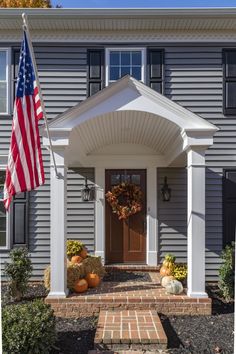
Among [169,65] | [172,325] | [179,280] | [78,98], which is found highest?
[169,65]

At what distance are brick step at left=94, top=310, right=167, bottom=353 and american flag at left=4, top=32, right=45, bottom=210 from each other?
2.01 metres

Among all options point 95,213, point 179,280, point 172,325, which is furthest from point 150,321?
point 95,213

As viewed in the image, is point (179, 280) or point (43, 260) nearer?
point (179, 280)

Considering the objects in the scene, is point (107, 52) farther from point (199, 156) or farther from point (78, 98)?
point (199, 156)

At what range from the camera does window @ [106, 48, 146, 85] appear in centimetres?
736

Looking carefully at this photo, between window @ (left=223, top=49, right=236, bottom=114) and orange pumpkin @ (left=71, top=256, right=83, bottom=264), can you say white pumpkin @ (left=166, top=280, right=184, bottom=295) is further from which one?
window @ (left=223, top=49, right=236, bottom=114)

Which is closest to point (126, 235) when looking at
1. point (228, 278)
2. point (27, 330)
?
point (228, 278)

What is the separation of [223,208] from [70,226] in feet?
10.4

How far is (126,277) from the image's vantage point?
689 centimetres

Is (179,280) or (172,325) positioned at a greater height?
(179,280)

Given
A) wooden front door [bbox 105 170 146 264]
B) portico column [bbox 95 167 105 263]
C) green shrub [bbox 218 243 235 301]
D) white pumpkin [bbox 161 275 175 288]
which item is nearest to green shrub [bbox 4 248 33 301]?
portico column [bbox 95 167 105 263]

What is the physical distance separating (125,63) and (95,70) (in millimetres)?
626

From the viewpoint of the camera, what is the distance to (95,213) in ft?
25.1

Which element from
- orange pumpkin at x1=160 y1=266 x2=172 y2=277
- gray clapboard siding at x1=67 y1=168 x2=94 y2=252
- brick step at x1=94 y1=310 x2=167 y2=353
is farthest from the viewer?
gray clapboard siding at x1=67 y1=168 x2=94 y2=252
